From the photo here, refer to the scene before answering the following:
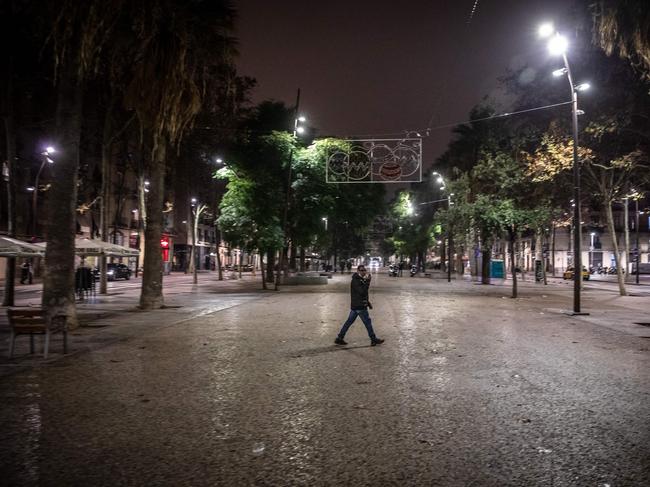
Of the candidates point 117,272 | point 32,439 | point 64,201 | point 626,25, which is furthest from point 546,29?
point 117,272

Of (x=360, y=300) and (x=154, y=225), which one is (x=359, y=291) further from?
(x=154, y=225)

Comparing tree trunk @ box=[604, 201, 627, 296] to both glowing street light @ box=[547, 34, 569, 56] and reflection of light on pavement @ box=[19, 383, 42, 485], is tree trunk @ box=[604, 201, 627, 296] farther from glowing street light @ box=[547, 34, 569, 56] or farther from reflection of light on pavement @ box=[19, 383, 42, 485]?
reflection of light on pavement @ box=[19, 383, 42, 485]

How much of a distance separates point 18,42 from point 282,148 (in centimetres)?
1444

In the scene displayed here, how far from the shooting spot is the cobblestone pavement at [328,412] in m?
4.54

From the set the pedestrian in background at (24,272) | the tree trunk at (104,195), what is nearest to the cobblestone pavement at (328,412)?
the tree trunk at (104,195)

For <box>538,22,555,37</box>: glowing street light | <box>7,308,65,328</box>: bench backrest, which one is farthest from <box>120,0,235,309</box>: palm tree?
<box>538,22,555,37</box>: glowing street light

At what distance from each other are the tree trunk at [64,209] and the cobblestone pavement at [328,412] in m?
1.38

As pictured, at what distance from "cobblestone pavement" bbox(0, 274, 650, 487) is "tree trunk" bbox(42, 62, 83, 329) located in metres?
1.38

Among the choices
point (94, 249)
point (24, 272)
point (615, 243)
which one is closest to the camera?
point (94, 249)

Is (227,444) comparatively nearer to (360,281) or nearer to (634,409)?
(634,409)

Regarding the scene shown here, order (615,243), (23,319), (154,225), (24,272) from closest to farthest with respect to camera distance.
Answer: (23,319) → (154,225) → (615,243) → (24,272)

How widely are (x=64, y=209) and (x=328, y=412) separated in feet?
32.1

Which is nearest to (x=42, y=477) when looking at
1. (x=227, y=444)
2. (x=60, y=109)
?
(x=227, y=444)

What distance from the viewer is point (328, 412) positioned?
630 cm
